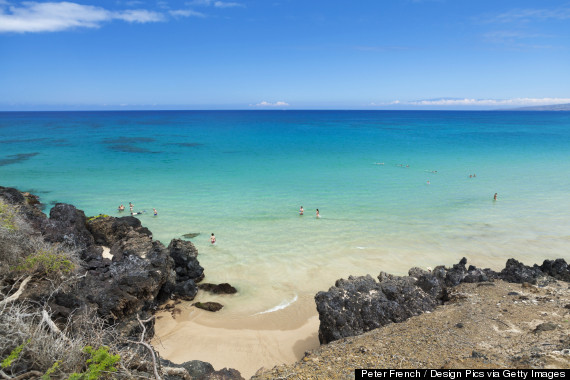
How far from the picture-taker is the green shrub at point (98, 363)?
6.13 metres

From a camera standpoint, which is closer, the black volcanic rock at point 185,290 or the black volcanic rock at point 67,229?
the black volcanic rock at point 185,290

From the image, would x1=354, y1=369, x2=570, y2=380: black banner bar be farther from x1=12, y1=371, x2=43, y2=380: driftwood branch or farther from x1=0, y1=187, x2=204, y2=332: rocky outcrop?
x1=0, y1=187, x2=204, y2=332: rocky outcrop

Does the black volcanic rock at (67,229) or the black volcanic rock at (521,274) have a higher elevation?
the black volcanic rock at (67,229)

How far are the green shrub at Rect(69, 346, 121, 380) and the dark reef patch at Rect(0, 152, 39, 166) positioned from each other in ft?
185

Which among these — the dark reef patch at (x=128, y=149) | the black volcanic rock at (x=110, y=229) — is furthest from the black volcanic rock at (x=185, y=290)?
the dark reef patch at (x=128, y=149)

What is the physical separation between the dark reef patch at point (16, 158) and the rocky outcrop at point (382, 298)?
56634 mm

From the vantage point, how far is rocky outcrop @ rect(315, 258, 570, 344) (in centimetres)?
1099

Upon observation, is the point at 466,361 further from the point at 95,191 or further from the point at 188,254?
the point at 95,191

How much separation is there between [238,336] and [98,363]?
6.99 metres

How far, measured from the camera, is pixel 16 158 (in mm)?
54719

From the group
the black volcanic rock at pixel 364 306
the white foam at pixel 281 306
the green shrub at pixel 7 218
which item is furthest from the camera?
the white foam at pixel 281 306

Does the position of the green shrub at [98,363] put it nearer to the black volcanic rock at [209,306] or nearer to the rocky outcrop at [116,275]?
the rocky outcrop at [116,275]

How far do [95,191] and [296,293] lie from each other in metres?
27.9

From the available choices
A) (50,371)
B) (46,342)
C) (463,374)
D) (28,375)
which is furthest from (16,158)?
(463,374)
